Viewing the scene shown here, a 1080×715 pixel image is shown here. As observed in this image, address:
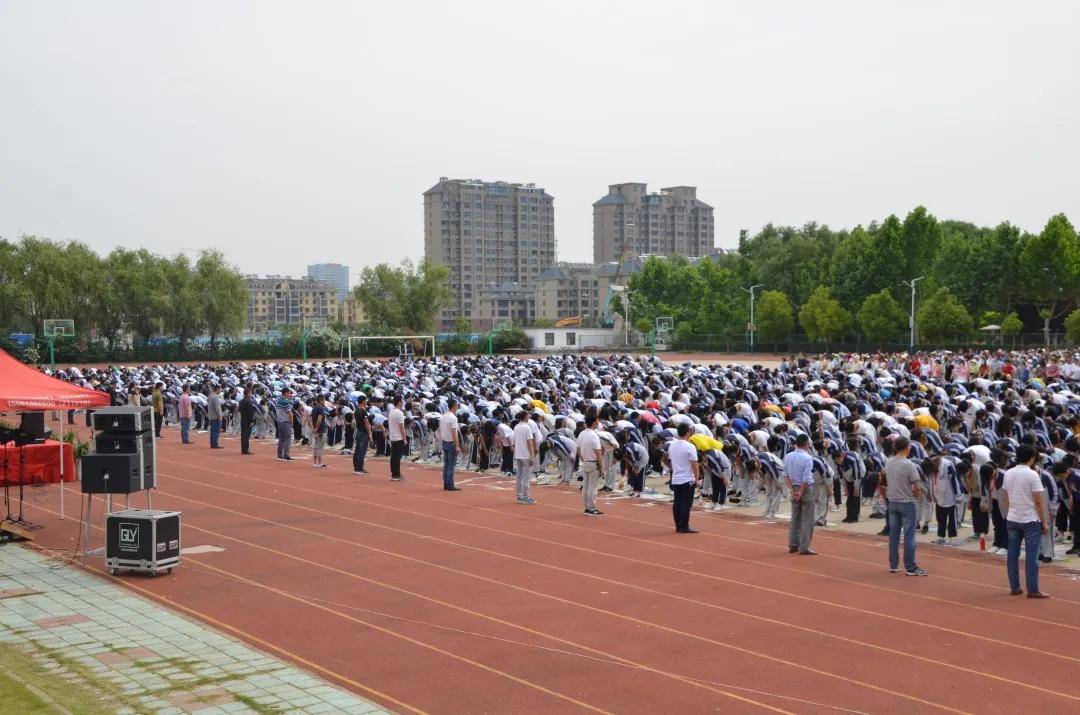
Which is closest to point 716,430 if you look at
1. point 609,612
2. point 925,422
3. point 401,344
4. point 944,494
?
point 925,422

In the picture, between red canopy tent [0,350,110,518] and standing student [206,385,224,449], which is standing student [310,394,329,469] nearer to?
standing student [206,385,224,449]

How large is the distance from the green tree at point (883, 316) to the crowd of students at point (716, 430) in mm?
42900

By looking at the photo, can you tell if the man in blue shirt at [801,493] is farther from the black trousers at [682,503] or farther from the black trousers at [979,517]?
the black trousers at [979,517]

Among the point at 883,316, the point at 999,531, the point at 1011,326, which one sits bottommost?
the point at 999,531

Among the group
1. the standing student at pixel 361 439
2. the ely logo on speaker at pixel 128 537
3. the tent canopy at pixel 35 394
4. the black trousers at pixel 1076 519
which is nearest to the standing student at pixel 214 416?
the standing student at pixel 361 439

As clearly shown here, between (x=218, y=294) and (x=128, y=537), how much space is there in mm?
73355

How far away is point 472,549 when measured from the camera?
46.9 ft

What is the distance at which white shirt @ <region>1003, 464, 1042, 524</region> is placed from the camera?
10859 mm

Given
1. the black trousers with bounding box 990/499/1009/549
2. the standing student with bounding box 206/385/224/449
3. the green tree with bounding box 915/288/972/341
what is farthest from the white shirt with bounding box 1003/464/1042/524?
the green tree with bounding box 915/288/972/341

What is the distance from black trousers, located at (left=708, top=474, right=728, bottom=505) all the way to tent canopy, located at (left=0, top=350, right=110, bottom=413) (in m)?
9.45

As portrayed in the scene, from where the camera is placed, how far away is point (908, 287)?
82438mm

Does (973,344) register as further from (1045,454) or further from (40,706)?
(40,706)

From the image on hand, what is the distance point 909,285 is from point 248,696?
79.7 meters

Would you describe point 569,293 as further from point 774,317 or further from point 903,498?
point 903,498
